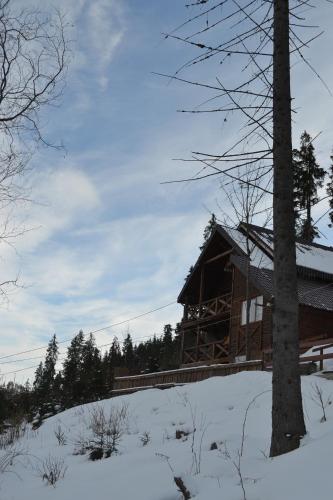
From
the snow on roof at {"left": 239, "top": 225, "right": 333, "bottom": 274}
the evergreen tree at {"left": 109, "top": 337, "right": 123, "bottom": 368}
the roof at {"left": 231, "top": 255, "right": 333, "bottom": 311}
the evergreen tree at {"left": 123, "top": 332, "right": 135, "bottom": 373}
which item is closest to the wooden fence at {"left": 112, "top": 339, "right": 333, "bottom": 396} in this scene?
the roof at {"left": 231, "top": 255, "right": 333, "bottom": 311}

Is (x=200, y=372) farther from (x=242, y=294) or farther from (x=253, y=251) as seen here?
(x=253, y=251)

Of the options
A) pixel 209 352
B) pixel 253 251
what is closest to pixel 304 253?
pixel 253 251

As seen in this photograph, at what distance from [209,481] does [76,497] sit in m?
1.46

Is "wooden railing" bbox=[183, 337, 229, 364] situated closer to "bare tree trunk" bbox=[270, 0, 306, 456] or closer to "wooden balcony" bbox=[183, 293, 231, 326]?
"wooden balcony" bbox=[183, 293, 231, 326]

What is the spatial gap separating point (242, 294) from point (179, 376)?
26.1ft

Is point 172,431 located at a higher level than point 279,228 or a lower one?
lower

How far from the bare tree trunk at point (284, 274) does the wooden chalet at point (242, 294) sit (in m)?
14.5

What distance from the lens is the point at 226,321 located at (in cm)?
2756

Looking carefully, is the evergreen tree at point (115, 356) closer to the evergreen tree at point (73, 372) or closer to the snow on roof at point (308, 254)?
the evergreen tree at point (73, 372)

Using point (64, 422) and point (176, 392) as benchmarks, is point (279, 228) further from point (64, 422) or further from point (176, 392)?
point (64, 422)

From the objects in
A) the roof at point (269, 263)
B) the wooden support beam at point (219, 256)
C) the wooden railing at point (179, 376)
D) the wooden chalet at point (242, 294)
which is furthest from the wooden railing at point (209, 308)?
the wooden railing at point (179, 376)

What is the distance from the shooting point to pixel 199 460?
213 inches

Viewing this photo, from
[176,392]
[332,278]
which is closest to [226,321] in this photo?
[332,278]

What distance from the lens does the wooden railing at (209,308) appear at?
2647 cm
